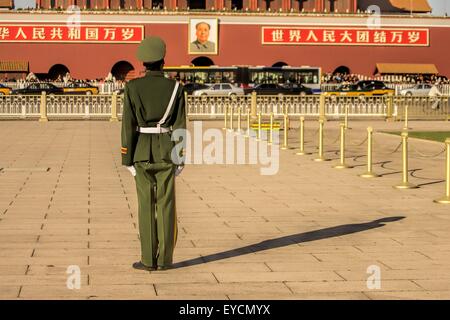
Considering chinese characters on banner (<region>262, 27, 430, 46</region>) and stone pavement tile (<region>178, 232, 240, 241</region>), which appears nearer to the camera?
stone pavement tile (<region>178, 232, 240, 241</region>)

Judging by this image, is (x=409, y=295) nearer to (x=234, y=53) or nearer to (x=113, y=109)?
(x=113, y=109)

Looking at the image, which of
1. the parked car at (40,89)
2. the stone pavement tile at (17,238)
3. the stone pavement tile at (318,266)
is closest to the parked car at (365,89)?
the parked car at (40,89)

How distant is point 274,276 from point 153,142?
1406 millimetres

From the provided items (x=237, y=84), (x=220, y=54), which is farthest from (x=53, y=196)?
(x=220, y=54)

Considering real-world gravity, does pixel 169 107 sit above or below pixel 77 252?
above

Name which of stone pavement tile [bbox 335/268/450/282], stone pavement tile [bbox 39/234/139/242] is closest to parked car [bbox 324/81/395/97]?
stone pavement tile [bbox 39/234/139/242]

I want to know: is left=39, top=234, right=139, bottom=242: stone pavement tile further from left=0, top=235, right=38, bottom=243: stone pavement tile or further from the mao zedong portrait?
the mao zedong portrait

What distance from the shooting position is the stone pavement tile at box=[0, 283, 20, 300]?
263 inches

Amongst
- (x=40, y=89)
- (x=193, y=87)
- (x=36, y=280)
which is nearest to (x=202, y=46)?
(x=193, y=87)

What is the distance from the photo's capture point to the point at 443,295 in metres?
6.76

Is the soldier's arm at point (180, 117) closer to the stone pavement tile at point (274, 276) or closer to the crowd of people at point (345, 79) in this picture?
the stone pavement tile at point (274, 276)

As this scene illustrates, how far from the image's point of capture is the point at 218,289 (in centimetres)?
699

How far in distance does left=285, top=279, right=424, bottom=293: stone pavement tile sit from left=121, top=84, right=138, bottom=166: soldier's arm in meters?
1.60

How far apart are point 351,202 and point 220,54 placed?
1823 inches
